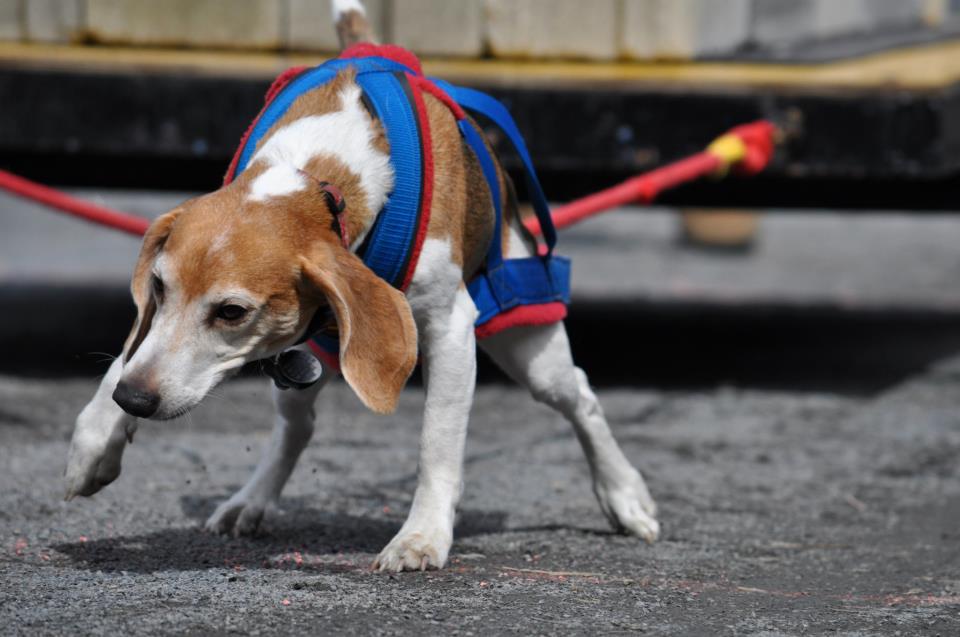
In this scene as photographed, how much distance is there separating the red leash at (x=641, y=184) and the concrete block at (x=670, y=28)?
418 millimetres

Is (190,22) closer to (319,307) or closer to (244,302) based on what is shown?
(319,307)

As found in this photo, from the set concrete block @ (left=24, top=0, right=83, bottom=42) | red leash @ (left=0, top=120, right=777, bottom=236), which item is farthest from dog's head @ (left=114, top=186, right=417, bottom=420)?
concrete block @ (left=24, top=0, right=83, bottom=42)

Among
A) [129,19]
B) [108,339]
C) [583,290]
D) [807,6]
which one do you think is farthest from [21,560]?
[583,290]

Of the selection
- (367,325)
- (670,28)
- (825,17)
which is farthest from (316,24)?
(367,325)

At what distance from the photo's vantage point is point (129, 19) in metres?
5.22

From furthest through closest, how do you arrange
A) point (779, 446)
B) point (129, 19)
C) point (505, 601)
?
point (129, 19)
point (779, 446)
point (505, 601)

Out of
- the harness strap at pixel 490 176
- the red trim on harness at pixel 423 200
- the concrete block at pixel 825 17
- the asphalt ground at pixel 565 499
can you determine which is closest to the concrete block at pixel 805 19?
the concrete block at pixel 825 17

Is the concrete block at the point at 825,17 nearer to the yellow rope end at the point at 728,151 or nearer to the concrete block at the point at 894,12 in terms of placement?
the concrete block at the point at 894,12

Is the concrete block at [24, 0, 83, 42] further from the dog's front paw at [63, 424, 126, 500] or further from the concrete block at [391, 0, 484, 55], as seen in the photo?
the dog's front paw at [63, 424, 126, 500]

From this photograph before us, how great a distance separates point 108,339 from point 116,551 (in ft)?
11.9

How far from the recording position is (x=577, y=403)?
3529 millimetres

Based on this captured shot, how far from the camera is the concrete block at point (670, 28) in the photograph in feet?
17.4

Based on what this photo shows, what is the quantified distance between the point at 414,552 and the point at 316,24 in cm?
274

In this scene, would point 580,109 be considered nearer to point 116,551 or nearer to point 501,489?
point 501,489
